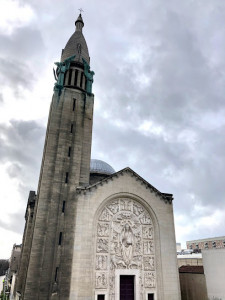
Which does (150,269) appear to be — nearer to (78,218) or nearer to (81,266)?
(81,266)

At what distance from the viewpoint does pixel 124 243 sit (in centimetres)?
1969

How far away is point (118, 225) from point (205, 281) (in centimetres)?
1018

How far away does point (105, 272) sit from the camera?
59.8ft

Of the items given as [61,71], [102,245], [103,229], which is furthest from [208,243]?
[61,71]

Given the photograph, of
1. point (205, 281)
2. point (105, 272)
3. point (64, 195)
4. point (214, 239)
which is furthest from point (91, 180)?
point (214, 239)

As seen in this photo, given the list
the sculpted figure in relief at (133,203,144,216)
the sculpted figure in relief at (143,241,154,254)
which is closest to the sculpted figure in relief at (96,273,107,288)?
the sculpted figure in relief at (143,241,154,254)

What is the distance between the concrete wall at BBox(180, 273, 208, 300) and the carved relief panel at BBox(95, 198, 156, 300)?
19.2 feet

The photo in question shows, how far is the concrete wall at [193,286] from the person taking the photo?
2156 centimetres

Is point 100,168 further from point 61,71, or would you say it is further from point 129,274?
point 129,274

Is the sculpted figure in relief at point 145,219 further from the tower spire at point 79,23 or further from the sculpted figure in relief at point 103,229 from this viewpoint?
the tower spire at point 79,23

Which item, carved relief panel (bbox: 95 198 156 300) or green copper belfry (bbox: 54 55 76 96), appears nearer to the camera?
carved relief panel (bbox: 95 198 156 300)

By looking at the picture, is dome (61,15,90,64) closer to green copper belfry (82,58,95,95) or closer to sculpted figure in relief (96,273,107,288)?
green copper belfry (82,58,95,95)

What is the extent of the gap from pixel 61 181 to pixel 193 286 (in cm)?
1724

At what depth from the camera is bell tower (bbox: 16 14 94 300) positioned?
17.4 meters
